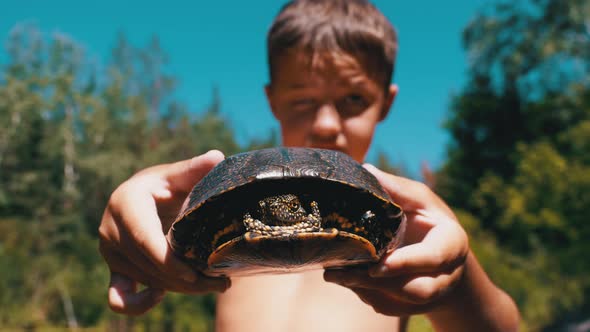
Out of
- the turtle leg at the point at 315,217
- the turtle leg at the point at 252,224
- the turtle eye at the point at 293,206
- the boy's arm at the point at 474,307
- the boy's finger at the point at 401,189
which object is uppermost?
the turtle eye at the point at 293,206

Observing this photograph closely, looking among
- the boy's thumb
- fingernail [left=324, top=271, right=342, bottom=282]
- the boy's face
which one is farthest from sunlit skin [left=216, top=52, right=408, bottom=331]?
the boy's thumb

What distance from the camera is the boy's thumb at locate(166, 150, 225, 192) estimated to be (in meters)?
1.17

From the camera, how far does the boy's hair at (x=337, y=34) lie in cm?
186

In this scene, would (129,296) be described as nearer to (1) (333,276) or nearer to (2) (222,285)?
(2) (222,285)

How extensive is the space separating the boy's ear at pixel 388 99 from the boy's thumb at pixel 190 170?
1092 millimetres

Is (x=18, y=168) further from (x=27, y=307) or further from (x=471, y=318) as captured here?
(x=471, y=318)

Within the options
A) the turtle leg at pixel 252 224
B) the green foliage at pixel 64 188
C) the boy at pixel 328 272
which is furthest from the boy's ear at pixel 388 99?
the green foliage at pixel 64 188

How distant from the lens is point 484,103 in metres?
15.6

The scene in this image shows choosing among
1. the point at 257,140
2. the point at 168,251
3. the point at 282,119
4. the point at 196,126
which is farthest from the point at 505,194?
the point at 168,251

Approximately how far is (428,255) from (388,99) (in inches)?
46.7

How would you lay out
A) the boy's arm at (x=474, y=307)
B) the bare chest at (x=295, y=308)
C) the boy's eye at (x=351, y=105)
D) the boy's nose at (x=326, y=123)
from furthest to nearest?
the boy's eye at (x=351, y=105), the boy's nose at (x=326, y=123), the bare chest at (x=295, y=308), the boy's arm at (x=474, y=307)

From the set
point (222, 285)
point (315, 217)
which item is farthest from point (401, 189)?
point (222, 285)

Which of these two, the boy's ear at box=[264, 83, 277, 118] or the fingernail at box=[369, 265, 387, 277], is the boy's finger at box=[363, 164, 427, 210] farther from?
the boy's ear at box=[264, 83, 277, 118]

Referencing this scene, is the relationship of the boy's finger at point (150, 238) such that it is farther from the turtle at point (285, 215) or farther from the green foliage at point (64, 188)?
the green foliage at point (64, 188)
